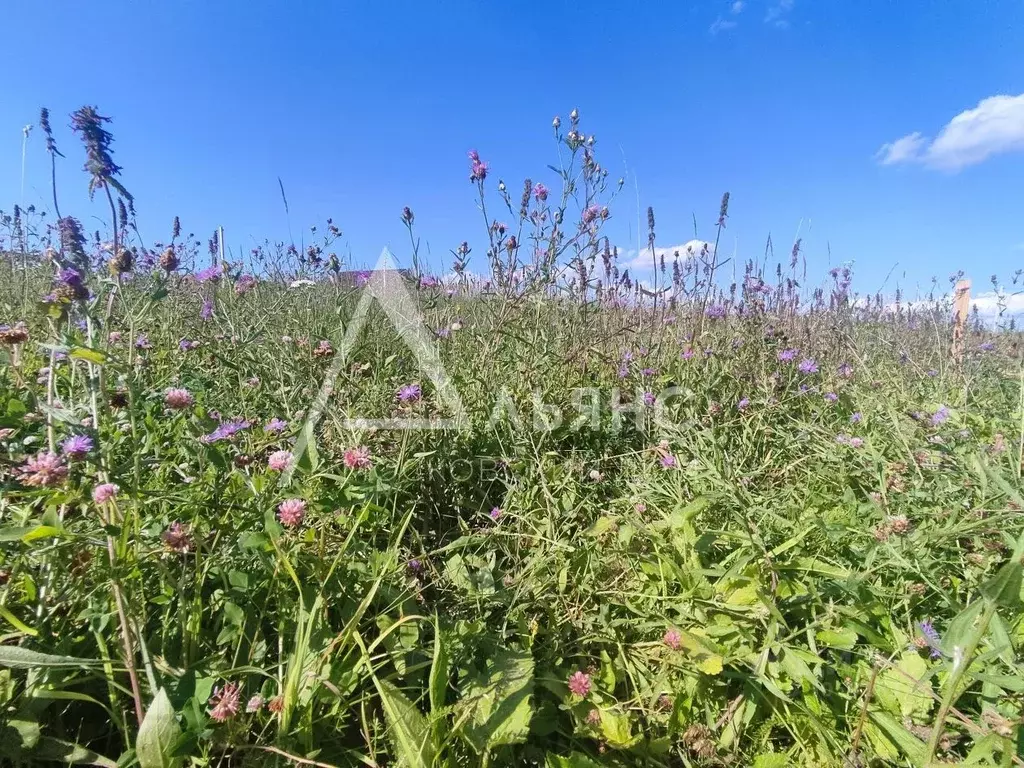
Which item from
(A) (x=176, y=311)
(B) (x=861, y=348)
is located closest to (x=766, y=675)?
(B) (x=861, y=348)

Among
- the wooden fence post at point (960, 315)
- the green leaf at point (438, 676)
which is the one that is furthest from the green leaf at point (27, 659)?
the wooden fence post at point (960, 315)

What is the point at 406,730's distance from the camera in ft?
2.80

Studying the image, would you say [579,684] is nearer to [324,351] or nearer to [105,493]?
[105,493]

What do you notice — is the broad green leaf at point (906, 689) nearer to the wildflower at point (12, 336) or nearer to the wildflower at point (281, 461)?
the wildflower at point (281, 461)

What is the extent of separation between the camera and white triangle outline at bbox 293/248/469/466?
1.45m

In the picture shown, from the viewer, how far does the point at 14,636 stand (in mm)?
807

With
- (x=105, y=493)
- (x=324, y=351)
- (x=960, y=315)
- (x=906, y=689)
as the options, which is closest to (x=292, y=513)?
(x=105, y=493)

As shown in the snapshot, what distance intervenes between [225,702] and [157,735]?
10 cm

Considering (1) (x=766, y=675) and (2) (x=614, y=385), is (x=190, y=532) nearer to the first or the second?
(1) (x=766, y=675)

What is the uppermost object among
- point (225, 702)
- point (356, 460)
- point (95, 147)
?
point (95, 147)

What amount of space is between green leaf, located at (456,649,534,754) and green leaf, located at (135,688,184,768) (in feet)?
1.44

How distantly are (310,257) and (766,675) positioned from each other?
10.1 feet

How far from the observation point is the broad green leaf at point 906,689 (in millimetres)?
969

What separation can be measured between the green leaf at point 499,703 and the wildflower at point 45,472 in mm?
749
